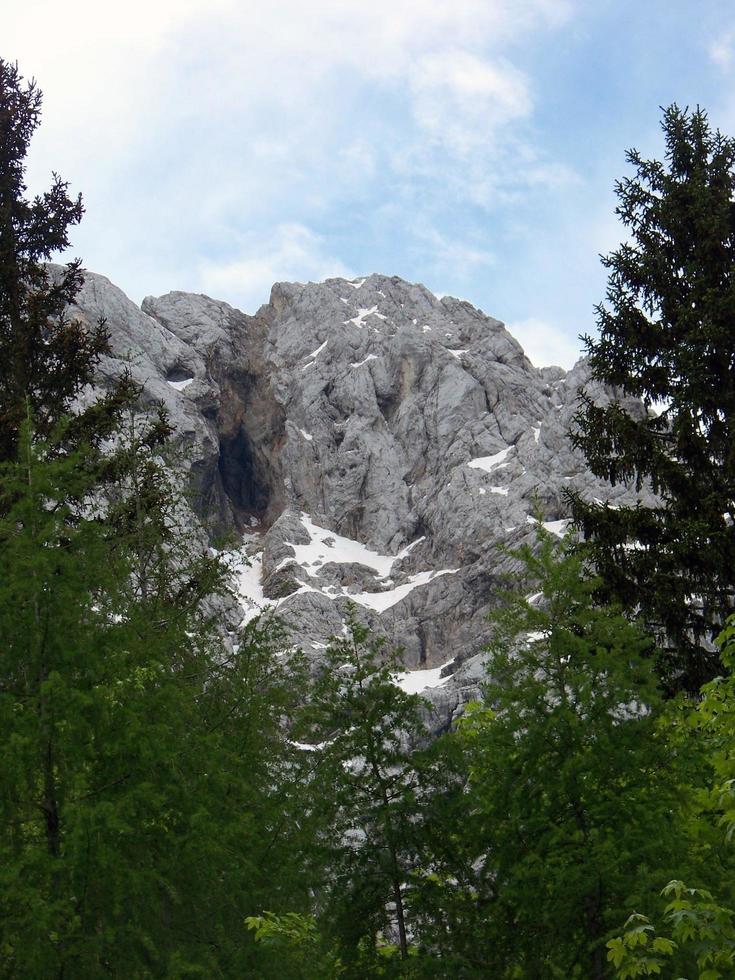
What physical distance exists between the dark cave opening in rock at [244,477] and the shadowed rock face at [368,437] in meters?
0.22

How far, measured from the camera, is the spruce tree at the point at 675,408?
1650cm

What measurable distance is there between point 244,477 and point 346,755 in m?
136

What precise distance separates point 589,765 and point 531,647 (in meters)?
1.94

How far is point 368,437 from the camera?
13688 centimetres

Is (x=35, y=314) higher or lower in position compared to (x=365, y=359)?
lower

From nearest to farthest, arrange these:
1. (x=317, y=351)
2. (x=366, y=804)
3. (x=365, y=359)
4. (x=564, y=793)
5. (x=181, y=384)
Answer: (x=564, y=793), (x=366, y=804), (x=181, y=384), (x=365, y=359), (x=317, y=351)

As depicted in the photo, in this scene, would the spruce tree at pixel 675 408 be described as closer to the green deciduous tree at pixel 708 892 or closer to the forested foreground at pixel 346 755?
the forested foreground at pixel 346 755

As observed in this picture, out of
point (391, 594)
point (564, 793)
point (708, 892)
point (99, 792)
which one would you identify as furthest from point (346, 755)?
point (391, 594)

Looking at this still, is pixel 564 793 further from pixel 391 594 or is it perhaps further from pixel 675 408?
pixel 391 594

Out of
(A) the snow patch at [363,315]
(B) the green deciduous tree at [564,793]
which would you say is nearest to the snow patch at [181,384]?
(A) the snow patch at [363,315]

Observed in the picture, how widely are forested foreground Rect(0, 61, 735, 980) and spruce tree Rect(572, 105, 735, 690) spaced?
74mm

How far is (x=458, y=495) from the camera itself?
408ft

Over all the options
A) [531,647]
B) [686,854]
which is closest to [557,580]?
[531,647]

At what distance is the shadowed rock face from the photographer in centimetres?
11675
